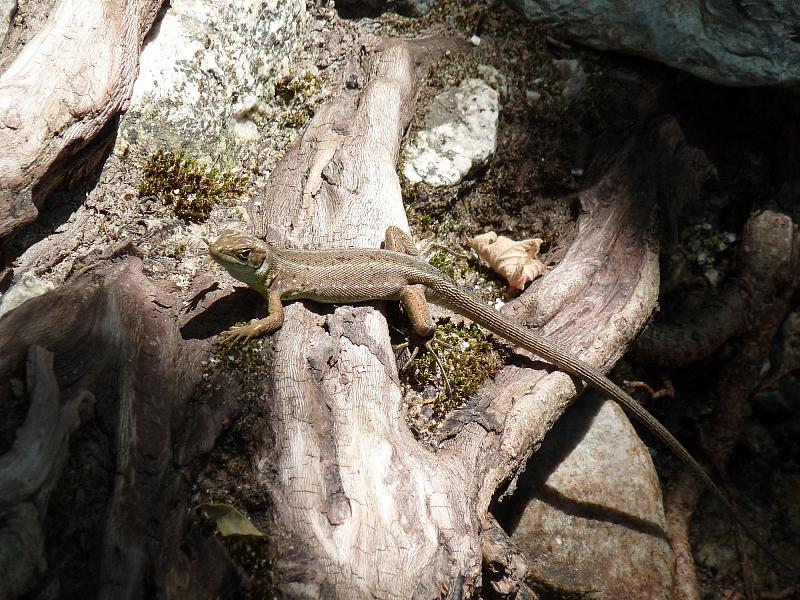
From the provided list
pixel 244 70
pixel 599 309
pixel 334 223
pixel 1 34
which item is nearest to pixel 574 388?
pixel 599 309

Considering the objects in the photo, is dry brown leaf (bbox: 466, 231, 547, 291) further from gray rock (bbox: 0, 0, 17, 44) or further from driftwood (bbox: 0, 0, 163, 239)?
gray rock (bbox: 0, 0, 17, 44)

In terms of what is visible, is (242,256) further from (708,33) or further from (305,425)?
(708,33)

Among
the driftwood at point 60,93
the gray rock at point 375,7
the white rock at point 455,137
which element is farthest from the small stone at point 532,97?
the driftwood at point 60,93

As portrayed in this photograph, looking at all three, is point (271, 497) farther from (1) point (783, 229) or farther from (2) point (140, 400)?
(1) point (783, 229)

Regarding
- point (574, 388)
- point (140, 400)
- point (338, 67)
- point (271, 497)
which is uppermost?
point (338, 67)

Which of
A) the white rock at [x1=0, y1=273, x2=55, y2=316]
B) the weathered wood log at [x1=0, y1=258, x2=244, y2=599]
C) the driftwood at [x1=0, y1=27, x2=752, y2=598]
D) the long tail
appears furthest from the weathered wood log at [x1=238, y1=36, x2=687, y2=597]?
the white rock at [x1=0, y1=273, x2=55, y2=316]

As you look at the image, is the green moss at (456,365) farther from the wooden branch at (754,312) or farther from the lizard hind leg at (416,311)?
the wooden branch at (754,312)

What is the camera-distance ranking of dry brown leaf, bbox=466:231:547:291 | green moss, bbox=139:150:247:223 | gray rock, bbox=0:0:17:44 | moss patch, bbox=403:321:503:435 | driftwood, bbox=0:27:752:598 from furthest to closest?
dry brown leaf, bbox=466:231:547:291 → green moss, bbox=139:150:247:223 → moss patch, bbox=403:321:503:435 → gray rock, bbox=0:0:17:44 → driftwood, bbox=0:27:752:598
